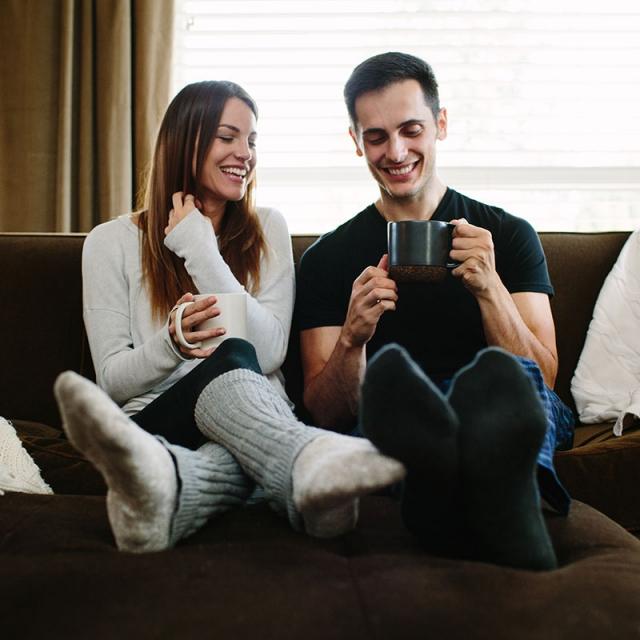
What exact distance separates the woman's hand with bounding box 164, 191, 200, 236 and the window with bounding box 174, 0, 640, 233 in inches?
45.3

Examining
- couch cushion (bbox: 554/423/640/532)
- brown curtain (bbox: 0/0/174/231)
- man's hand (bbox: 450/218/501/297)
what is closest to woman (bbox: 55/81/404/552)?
man's hand (bbox: 450/218/501/297)

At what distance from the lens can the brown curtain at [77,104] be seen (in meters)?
2.63

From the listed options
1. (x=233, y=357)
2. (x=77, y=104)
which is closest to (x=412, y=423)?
(x=233, y=357)

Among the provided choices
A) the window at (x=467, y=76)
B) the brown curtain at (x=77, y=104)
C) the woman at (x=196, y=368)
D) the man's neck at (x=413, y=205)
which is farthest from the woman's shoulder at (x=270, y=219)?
the window at (x=467, y=76)

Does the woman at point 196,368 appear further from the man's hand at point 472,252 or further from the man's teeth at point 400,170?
the man's hand at point 472,252

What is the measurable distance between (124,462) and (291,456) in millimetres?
207

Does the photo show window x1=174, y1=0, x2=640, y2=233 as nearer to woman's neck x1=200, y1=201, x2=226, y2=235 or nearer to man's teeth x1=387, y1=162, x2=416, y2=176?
woman's neck x1=200, y1=201, x2=226, y2=235

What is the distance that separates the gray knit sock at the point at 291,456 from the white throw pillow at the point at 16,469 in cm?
36

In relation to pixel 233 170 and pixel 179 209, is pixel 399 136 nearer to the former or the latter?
pixel 233 170

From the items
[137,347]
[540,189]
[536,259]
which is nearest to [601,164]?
[540,189]

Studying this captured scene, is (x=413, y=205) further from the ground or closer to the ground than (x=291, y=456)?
further from the ground

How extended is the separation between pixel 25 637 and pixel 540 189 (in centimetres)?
248

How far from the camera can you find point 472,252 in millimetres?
1428

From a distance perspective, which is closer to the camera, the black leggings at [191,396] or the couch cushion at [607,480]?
the black leggings at [191,396]
